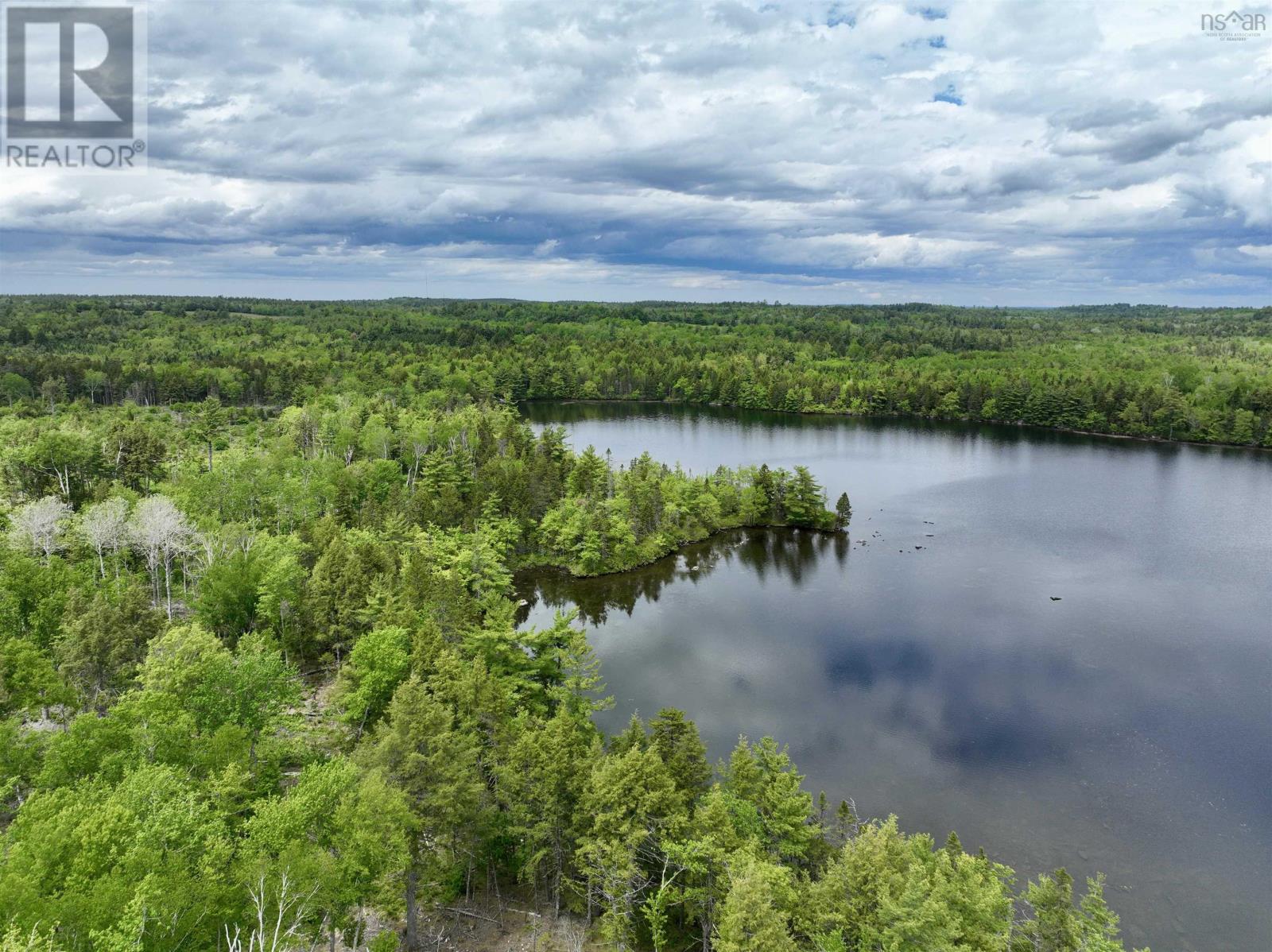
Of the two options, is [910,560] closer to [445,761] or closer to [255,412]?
[445,761]

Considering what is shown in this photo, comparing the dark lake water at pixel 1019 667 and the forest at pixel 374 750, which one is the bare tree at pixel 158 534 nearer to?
the forest at pixel 374 750

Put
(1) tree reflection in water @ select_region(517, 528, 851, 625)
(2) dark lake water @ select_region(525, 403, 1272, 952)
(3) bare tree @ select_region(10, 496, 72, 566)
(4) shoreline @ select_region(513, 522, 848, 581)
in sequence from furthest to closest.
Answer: (4) shoreline @ select_region(513, 522, 848, 581) < (1) tree reflection in water @ select_region(517, 528, 851, 625) < (3) bare tree @ select_region(10, 496, 72, 566) < (2) dark lake water @ select_region(525, 403, 1272, 952)

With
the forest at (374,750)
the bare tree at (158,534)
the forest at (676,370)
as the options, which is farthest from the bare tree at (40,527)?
the forest at (676,370)

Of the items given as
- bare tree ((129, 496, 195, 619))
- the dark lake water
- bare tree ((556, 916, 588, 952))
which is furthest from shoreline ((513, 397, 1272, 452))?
bare tree ((556, 916, 588, 952))

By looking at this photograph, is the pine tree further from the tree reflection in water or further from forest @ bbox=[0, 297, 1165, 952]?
the tree reflection in water

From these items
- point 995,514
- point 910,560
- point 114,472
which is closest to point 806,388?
point 995,514

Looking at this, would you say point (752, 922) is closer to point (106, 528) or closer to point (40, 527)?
point (106, 528)

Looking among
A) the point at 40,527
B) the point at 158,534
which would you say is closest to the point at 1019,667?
the point at 158,534
